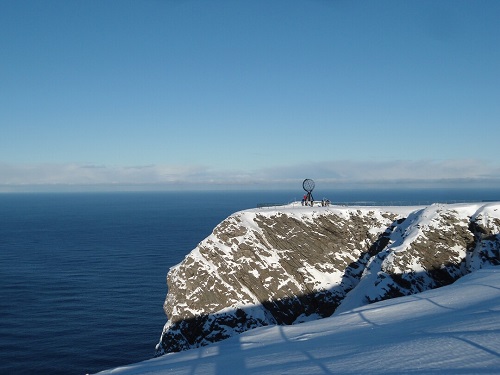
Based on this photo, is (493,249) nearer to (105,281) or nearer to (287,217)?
(287,217)

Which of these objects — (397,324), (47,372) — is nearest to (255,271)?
(47,372)

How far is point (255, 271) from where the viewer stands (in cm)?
4684

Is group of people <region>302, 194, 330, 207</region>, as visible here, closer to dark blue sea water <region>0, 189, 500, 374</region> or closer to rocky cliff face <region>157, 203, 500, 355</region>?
rocky cliff face <region>157, 203, 500, 355</region>

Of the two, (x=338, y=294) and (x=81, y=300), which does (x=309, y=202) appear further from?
(x=81, y=300)

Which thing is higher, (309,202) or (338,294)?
(309,202)

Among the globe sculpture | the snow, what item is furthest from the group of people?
the snow

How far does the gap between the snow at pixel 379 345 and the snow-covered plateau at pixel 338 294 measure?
0.05 m

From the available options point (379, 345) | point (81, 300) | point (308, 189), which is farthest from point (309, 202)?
point (379, 345)

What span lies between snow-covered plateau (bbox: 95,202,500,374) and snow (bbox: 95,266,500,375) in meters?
0.05

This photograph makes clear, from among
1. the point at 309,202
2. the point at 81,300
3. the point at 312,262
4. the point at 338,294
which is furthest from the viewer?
the point at 309,202

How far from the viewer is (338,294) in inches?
1853

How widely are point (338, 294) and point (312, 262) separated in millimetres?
5052

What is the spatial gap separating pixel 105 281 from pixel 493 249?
55.4 meters

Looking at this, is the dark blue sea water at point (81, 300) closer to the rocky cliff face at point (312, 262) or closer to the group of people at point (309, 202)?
the rocky cliff face at point (312, 262)
